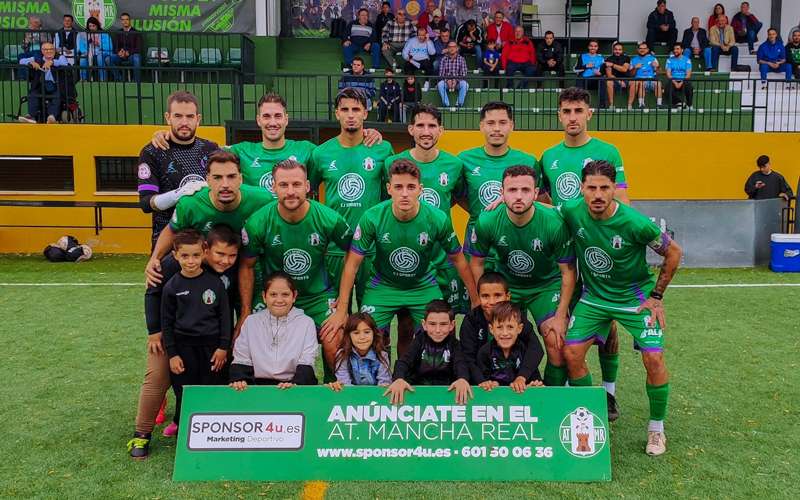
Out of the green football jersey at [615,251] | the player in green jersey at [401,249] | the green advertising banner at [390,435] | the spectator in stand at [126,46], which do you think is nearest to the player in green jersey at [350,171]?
the player in green jersey at [401,249]

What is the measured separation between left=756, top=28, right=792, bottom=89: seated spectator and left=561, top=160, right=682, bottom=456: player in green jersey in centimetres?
1628

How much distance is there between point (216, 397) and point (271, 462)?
1.71ft

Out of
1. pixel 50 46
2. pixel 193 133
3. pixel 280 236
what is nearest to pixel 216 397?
pixel 280 236

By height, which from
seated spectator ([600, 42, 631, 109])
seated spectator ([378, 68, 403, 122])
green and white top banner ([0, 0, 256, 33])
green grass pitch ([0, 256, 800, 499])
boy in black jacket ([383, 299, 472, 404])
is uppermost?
green and white top banner ([0, 0, 256, 33])

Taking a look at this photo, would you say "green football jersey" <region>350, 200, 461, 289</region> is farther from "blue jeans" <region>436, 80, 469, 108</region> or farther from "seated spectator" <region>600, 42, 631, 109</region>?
"seated spectator" <region>600, 42, 631, 109</region>

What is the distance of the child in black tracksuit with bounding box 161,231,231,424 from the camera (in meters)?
5.04

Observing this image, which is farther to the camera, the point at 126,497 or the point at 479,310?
the point at 479,310

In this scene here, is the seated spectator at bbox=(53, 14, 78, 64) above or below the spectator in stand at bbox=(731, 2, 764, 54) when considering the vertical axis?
below

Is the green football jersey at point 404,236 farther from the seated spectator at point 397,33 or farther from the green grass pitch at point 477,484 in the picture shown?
the seated spectator at point 397,33

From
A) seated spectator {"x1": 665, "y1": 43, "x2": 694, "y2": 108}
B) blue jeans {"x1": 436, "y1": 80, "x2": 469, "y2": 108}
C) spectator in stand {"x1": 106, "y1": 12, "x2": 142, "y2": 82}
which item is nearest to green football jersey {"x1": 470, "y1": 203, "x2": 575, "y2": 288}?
blue jeans {"x1": 436, "y1": 80, "x2": 469, "y2": 108}

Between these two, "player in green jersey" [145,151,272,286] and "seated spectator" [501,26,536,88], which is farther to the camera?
"seated spectator" [501,26,536,88]

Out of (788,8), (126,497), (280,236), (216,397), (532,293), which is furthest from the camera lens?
(788,8)

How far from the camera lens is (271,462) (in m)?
4.64

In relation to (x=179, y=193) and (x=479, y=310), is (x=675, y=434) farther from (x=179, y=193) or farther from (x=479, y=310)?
(x=179, y=193)
